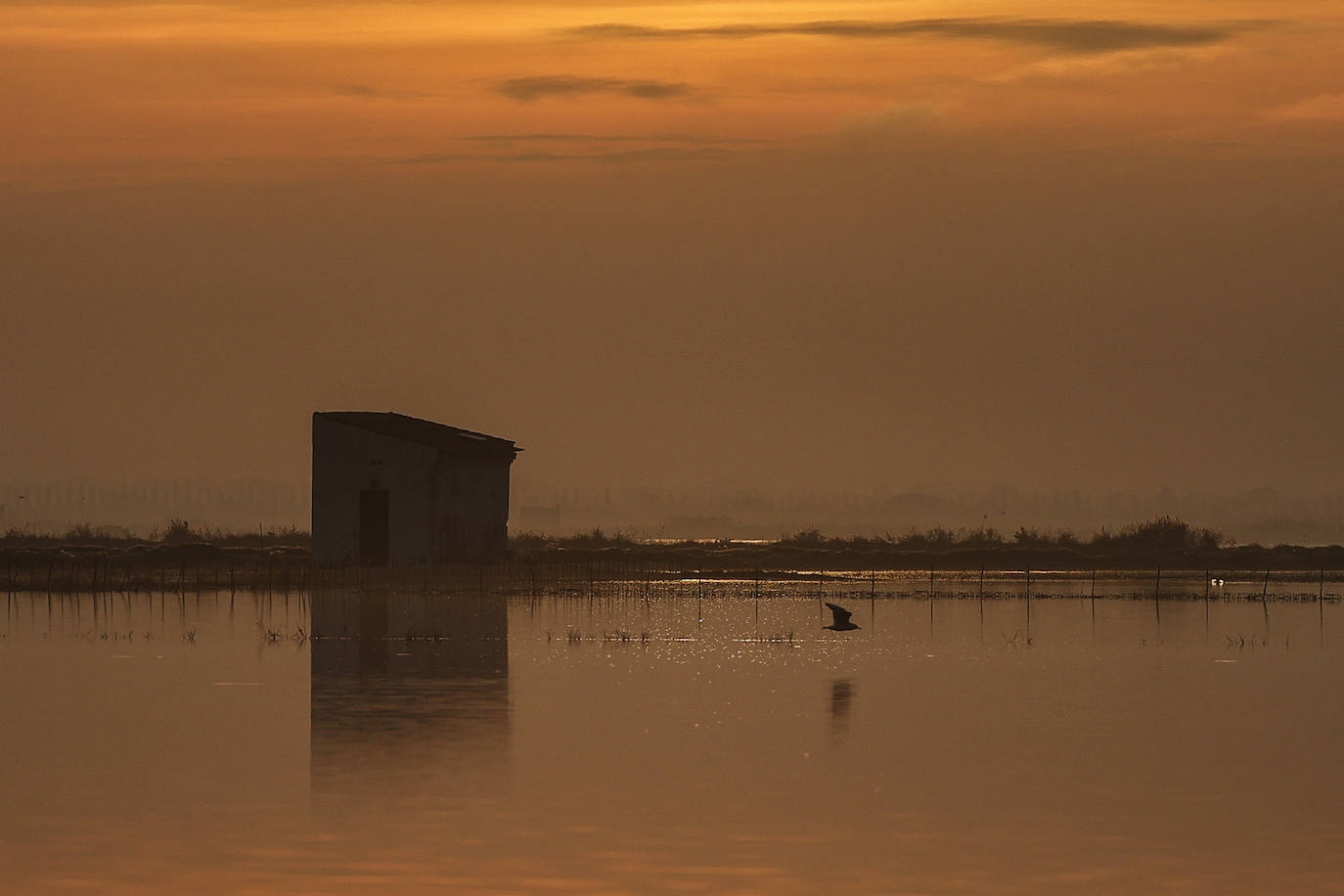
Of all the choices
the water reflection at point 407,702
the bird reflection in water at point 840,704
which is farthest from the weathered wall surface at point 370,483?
the bird reflection in water at point 840,704

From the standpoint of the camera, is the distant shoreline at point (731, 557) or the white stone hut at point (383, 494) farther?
the distant shoreline at point (731, 557)

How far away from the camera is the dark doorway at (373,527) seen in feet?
232

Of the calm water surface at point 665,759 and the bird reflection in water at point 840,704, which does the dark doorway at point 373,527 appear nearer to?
the calm water surface at point 665,759

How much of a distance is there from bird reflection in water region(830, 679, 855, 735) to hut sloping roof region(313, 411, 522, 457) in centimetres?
3275

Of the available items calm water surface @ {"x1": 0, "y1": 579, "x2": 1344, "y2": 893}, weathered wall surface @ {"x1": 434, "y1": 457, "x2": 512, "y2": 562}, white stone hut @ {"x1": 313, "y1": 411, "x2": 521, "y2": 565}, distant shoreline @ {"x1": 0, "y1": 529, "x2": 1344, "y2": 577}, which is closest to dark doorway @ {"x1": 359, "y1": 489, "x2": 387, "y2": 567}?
white stone hut @ {"x1": 313, "y1": 411, "x2": 521, "y2": 565}

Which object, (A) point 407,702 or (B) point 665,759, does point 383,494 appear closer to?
(A) point 407,702

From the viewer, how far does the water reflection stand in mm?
27094

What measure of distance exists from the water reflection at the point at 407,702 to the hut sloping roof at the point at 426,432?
43.7 ft

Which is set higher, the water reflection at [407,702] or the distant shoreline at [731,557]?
the distant shoreline at [731,557]

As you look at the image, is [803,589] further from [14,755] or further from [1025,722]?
[14,755]

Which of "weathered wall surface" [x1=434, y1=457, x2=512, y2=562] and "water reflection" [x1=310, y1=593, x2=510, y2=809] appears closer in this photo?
"water reflection" [x1=310, y1=593, x2=510, y2=809]

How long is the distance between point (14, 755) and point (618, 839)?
9.66m

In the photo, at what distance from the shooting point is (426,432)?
238ft

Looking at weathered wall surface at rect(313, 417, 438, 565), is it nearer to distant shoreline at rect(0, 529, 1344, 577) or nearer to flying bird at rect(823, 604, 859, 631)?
distant shoreline at rect(0, 529, 1344, 577)
